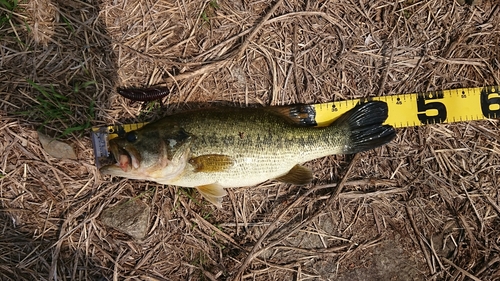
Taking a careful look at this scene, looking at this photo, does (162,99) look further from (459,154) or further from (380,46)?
(459,154)

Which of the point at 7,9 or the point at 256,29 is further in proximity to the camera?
the point at 256,29

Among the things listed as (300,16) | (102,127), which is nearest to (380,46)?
(300,16)

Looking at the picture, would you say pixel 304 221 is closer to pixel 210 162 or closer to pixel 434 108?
pixel 210 162

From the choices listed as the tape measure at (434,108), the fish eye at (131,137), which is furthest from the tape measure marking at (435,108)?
the fish eye at (131,137)

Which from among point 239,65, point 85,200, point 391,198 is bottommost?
point 391,198

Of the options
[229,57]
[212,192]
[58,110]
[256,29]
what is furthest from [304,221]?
[58,110]

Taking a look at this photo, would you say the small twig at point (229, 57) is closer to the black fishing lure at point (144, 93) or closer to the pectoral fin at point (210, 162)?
the black fishing lure at point (144, 93)
